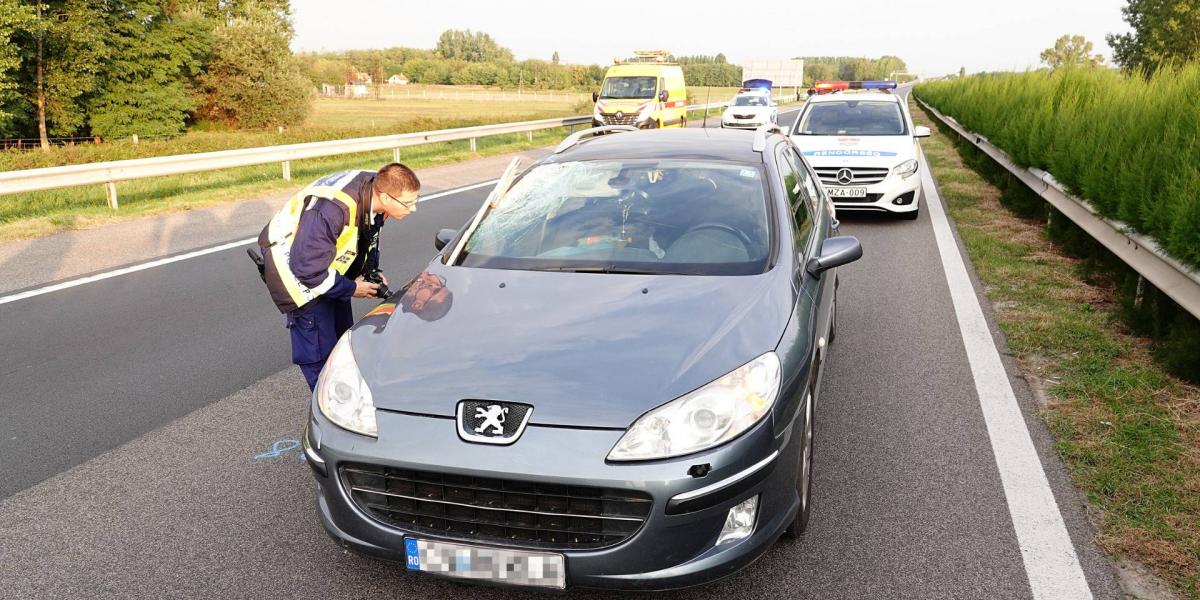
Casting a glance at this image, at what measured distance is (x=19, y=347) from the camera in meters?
6.04

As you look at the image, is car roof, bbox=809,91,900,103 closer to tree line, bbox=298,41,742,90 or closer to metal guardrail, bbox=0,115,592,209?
metal guardrail, bbox=0,115,592,209

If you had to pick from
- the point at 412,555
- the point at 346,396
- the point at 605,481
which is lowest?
the point at 412,555

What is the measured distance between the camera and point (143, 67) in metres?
42.8

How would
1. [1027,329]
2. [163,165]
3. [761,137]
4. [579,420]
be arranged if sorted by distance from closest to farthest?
[579,420], [761,137], [1027,329], [163,165]

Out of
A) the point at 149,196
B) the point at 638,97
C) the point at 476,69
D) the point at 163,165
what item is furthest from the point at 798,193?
the point at 476,69

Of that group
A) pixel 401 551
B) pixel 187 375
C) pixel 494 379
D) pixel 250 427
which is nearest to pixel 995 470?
pixel 494 379

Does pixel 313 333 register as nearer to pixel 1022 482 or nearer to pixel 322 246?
pixel 322 246

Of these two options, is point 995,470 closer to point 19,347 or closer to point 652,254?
point 652,254

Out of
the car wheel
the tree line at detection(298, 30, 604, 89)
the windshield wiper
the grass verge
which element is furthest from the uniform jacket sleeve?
the tree line at detection(298, 30, 604, 89)

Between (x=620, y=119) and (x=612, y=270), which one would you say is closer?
(x=612, y=270)

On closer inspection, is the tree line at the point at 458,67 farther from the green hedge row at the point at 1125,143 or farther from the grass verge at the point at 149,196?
the green hedge row at the point at 1125,143

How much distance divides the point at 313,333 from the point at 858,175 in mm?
8787

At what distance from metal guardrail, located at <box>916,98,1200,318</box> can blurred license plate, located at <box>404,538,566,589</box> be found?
13.0 feet

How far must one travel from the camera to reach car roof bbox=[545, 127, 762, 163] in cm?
484
